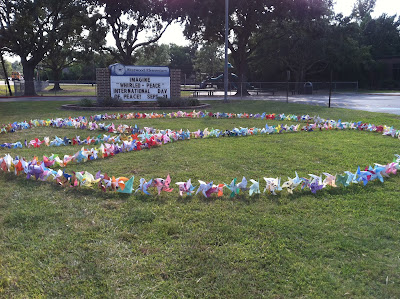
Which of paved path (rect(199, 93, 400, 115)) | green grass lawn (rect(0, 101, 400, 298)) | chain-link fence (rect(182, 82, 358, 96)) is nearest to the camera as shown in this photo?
green grass lawn (rect(0, 101, 400, 298))

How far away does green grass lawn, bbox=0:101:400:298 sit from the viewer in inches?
90.9

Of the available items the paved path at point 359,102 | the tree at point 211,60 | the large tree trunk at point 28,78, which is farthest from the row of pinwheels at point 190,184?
the tree at point 211,60

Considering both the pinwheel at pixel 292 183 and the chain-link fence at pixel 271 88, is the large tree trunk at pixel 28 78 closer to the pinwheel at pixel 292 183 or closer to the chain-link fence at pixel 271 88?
the chain-link fence at pixel 271 88

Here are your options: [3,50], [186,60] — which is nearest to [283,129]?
[3,50]

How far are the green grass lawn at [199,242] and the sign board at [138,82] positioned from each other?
41.3 feet

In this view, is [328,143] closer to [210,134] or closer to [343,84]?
[210,134]

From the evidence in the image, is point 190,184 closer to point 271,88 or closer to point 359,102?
point 359,102

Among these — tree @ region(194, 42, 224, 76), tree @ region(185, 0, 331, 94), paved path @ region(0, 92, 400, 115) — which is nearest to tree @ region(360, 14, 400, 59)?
tree @ region(194, 42, 224, 76)

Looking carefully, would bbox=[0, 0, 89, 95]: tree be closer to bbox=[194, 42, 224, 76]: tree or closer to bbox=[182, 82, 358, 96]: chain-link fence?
bbox=[182, 82, 358, 96]: chain-link fence

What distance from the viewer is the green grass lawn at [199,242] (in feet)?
7.57

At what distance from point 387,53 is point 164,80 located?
4356cm

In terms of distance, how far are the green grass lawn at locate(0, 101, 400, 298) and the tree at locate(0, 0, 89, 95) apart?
26.0 meters

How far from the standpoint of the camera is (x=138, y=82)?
55.2 feet

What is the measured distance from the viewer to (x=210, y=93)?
31.3 metres
